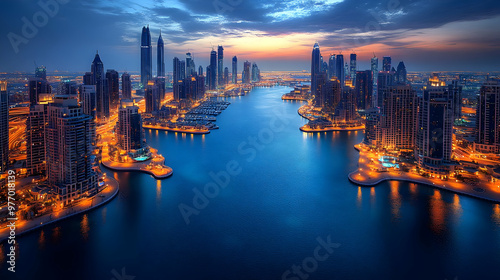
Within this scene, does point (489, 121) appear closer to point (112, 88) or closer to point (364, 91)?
point (364, 91)

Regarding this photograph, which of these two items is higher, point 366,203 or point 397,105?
point 397,105

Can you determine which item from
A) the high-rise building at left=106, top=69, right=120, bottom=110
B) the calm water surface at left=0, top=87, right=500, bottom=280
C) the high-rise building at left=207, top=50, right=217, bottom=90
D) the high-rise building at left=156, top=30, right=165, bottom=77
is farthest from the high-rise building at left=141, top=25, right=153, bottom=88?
the calm water surface at left=0, top=87, right=500, bottom=280

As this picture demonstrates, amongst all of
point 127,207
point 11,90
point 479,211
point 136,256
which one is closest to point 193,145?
point 127,207

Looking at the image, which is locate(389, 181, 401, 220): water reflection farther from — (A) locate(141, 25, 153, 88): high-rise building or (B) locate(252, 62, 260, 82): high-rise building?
(B) locate(252, 62, 260, 82): high-rise building

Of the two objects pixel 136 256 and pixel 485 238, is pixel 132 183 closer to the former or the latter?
pixel 136 256

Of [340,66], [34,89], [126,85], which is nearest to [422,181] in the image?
[34,89]
